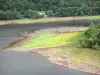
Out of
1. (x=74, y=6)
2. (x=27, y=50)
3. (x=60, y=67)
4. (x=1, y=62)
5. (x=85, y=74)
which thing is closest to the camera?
(x=85, y=74)

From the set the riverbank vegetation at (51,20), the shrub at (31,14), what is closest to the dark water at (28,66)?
the riverbank vegetation at (51,20)

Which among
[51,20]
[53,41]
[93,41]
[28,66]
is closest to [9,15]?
[51,20]

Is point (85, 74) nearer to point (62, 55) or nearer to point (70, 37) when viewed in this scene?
point (62, 55)

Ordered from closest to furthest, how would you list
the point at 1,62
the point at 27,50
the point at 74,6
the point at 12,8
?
the point at 1,62 → the point at 27,50 → the point at 12,8 → the point at 74,6

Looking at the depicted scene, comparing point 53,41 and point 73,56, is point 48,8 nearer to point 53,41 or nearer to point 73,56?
point 53,41

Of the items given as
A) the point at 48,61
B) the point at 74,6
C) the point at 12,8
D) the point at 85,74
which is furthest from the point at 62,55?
the point at 74,6

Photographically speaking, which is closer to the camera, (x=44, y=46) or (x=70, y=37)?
(x=44, y=46)

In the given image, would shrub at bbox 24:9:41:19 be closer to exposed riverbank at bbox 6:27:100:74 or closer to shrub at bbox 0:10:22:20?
shrub at bbox 0:10:22:20
